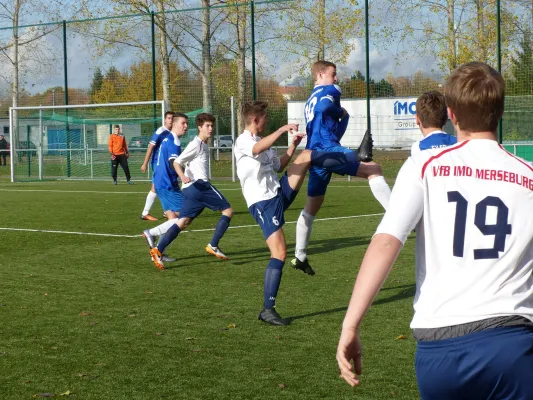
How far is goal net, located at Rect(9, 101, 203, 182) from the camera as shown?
29.4 metres

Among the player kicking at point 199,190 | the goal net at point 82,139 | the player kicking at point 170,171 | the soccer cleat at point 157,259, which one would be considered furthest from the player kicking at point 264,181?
the goal net at point 82,139

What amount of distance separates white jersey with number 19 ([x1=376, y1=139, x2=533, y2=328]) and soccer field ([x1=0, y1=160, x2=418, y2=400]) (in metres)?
2.42

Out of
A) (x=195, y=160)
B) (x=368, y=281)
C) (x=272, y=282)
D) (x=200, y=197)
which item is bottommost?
(x=272, y=282)

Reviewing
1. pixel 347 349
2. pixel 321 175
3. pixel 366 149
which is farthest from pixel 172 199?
pixel 347 349

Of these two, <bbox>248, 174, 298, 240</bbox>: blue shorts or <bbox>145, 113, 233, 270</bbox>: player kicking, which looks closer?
<bbox>248, 174, 298, 240</bbox>: blue shorts

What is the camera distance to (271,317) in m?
6.74

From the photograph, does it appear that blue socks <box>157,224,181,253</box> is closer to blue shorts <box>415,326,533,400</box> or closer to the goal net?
blue shorts <box>415,326,533,400</box>

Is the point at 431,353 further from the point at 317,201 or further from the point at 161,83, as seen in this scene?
the point at 161,83

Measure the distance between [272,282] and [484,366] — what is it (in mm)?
4581

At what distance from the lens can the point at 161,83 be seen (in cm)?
2998

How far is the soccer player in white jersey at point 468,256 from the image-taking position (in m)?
2.41

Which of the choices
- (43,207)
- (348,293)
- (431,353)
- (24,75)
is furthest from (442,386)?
(24,75)

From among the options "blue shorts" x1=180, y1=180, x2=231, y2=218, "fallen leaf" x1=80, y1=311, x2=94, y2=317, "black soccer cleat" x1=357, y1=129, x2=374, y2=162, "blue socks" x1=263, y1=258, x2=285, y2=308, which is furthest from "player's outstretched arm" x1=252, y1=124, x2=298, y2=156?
"blue shorts" x1=180, y1=180, x2=231, y2=218

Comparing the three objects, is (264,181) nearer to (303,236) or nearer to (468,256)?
(303,236)
